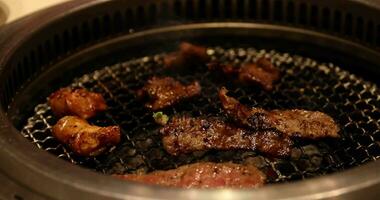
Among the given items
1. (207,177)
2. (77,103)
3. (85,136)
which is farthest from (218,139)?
(77,103)

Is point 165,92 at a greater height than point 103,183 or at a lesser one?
lesser

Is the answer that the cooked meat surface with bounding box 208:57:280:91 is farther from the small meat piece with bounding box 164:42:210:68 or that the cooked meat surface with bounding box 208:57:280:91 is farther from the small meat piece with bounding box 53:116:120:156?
the small meat piece with bounding box 53:116:120:156

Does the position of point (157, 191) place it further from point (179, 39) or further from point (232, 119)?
point (179, 39)

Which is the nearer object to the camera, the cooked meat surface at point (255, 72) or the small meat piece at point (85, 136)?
the small meat piece at point (85, 136)

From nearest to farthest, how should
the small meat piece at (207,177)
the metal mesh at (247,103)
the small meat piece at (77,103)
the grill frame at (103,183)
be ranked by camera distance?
the grill frame at (103,183) → the small meat piece at (207,177) → the metal mesh at (247,103) → the small meat piece at (77,103)

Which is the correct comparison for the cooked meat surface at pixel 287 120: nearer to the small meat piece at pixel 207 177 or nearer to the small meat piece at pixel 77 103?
the small meat piece at pixel 207 177

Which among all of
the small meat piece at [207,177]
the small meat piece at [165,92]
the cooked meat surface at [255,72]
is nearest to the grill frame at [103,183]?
the small meat piece at [207,177]

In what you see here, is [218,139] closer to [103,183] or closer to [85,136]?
[85,136]

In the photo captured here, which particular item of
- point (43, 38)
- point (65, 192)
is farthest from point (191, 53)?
point (65, 192)
